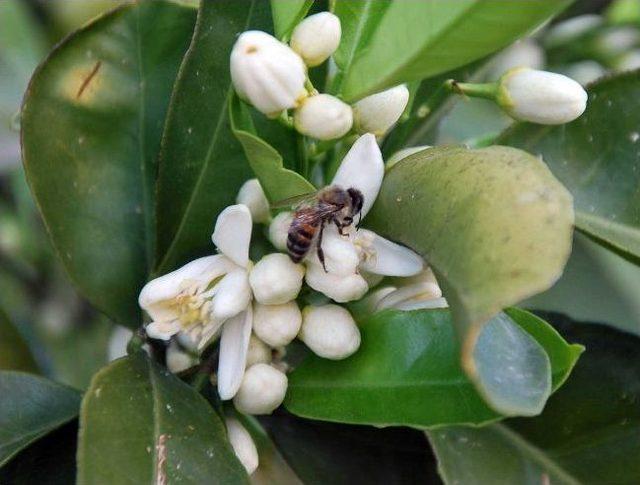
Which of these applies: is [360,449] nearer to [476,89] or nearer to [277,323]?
[277,323]

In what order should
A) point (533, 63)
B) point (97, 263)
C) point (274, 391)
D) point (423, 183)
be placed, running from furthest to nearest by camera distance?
point (533, 63)
point (97, 263)
point (274, 391)
point (423, 183)

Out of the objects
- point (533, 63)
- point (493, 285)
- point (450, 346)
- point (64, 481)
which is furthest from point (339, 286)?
point (533, 63)

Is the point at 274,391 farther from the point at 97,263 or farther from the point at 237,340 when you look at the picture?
the point at 97,263

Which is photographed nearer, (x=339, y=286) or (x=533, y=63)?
(x=339, y=286)

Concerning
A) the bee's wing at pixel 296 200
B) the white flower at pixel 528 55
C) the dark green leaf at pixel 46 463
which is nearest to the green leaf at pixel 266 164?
the bee's wing at pixel 296 200

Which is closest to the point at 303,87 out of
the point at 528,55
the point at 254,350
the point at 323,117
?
the point at 323,117

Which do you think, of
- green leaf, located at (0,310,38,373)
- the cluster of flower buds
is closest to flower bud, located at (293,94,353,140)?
the cluster of flower buds
